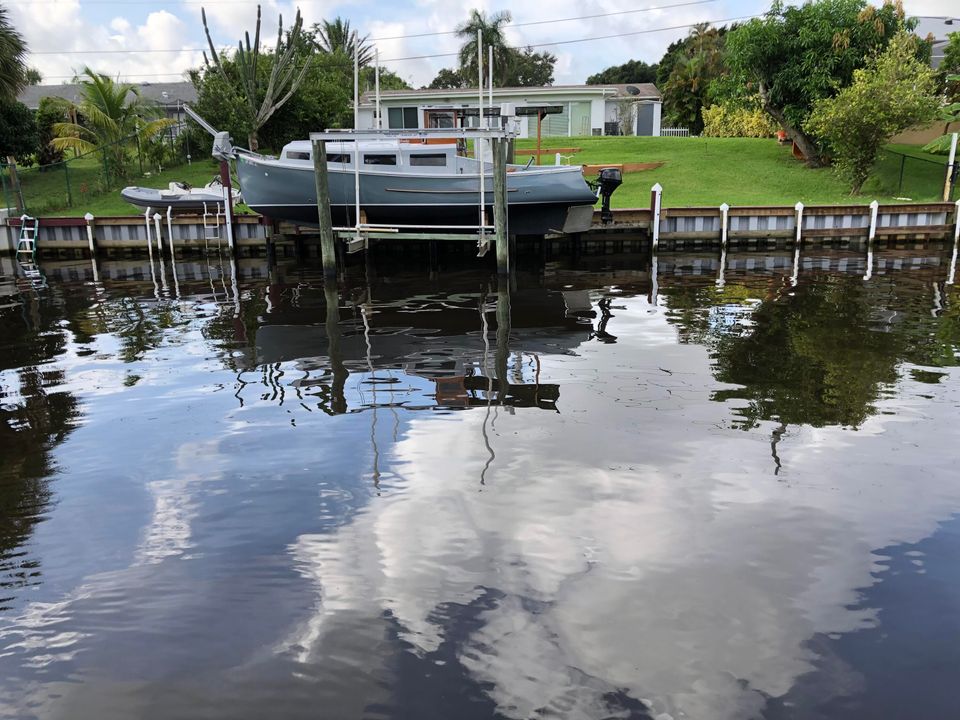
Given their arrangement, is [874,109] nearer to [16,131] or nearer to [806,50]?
[806,50]

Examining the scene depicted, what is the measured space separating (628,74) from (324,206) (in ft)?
217

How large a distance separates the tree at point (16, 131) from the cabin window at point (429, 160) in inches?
682

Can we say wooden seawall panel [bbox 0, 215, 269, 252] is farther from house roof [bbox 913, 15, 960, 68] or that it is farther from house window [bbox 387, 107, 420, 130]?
house roof [bbox 913, 15, 960, 68]

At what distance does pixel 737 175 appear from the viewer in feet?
95.3

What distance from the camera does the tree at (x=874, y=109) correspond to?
24406mm

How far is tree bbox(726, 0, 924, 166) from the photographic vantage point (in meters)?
28.4

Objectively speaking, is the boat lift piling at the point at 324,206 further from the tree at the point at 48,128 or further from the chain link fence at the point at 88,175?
the tree at the point at 48,128

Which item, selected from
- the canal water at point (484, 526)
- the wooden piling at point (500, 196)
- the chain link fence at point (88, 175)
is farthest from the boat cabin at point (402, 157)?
the chain link fence at point (88, 175)

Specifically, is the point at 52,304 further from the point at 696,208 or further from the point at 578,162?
the point at 578,162

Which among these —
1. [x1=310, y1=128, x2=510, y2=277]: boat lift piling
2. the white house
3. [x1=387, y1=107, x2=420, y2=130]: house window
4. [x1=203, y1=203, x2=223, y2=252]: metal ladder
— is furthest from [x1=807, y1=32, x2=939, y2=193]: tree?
[x1=387, y1=107, x2=420, y2=130]: house window

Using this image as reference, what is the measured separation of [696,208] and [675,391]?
44.9 ft

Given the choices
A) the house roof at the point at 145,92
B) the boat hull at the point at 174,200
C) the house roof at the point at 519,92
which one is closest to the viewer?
the boat hull at the point at 174,200

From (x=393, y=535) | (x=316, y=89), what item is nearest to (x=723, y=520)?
(x=393, y=535)

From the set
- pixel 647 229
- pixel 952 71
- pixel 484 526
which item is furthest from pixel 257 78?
→ pixel 484 526
